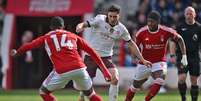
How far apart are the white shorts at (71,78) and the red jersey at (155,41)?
314 cm

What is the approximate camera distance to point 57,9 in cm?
2998

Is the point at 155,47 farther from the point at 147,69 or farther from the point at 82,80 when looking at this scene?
the point at 82,80

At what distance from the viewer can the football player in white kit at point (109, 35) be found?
1661 centimetres

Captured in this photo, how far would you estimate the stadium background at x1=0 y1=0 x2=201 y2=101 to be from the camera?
94.1ft

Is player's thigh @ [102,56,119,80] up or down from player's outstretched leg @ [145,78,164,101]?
up

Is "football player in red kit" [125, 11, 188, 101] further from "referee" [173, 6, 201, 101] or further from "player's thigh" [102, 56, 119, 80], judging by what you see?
"referee" [173, 6, 201, 101]

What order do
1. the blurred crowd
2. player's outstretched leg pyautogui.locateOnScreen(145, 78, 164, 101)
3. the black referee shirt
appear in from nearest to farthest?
player's outstretched leg pyautogui.locateOnScreen(145, 78, 164, 101)
the black referee shirt
the blurred crowd

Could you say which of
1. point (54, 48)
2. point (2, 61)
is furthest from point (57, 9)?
point (54, 48)

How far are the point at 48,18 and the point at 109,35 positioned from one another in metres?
13.8

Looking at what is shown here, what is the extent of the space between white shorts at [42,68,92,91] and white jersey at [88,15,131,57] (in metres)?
2.28

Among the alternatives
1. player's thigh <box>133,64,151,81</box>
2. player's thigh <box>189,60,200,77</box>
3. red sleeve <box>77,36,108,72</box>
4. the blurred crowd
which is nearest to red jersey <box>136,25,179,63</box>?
player's thigh <box>133,64,151,81</box>

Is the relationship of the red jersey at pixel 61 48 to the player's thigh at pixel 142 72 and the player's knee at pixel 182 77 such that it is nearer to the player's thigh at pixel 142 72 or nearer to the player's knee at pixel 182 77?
the player's thigh at pixel 142 72

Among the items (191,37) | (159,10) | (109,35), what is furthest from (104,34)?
(159,10)

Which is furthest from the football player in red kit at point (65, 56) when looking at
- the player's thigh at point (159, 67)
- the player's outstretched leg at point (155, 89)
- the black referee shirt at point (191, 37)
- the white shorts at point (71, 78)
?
the black referee shirt at point (191, 37)
